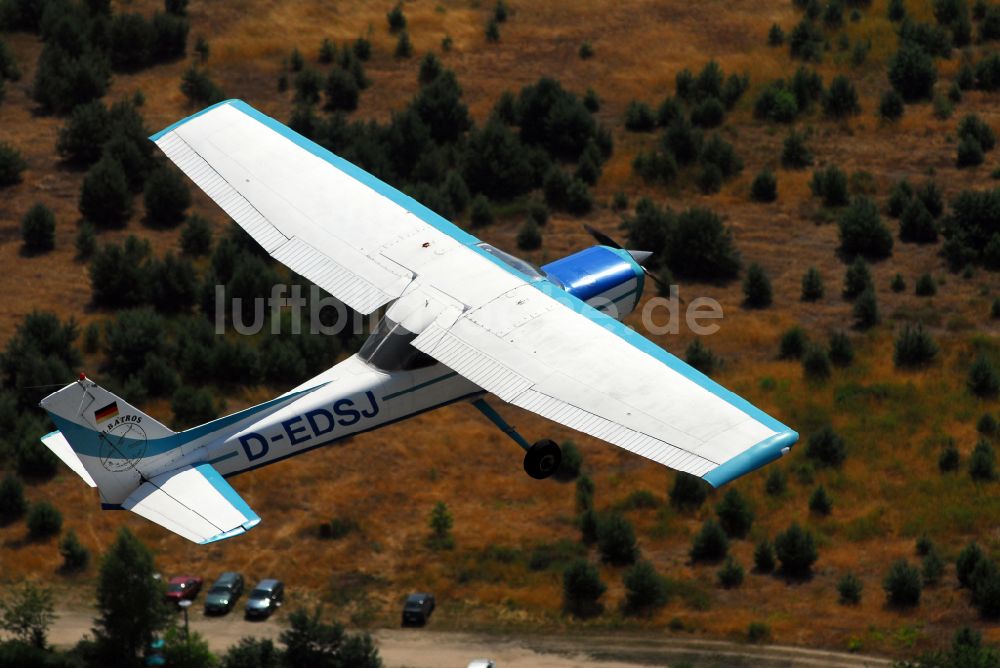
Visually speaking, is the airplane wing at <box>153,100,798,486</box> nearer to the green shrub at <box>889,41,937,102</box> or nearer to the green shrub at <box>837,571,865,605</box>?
the green shrub at <box>837,571,865,605</box>

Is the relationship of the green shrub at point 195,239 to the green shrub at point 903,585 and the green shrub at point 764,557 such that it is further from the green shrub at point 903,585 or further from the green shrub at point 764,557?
the green shrub at point 903,585

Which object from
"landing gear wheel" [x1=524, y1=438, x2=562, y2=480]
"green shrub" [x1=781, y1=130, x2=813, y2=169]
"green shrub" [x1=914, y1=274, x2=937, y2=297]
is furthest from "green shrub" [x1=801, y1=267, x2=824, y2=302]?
"landing gear wheel" [x1=524, y1=438, x2=562, y2=480]

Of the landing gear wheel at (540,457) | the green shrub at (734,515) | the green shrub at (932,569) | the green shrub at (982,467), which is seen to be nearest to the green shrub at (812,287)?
the green shrub at (982,467)

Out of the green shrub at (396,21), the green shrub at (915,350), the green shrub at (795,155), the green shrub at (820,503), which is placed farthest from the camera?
the green shrub at (396,21)

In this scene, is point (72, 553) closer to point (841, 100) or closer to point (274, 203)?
point (274, 203)

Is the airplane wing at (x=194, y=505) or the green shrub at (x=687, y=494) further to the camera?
the green shrub at (x=687, y=494)

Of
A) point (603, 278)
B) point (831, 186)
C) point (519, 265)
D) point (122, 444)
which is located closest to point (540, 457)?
point (519, 265)

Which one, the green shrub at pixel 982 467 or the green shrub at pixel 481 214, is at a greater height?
the green shrub at pixel 982 467
